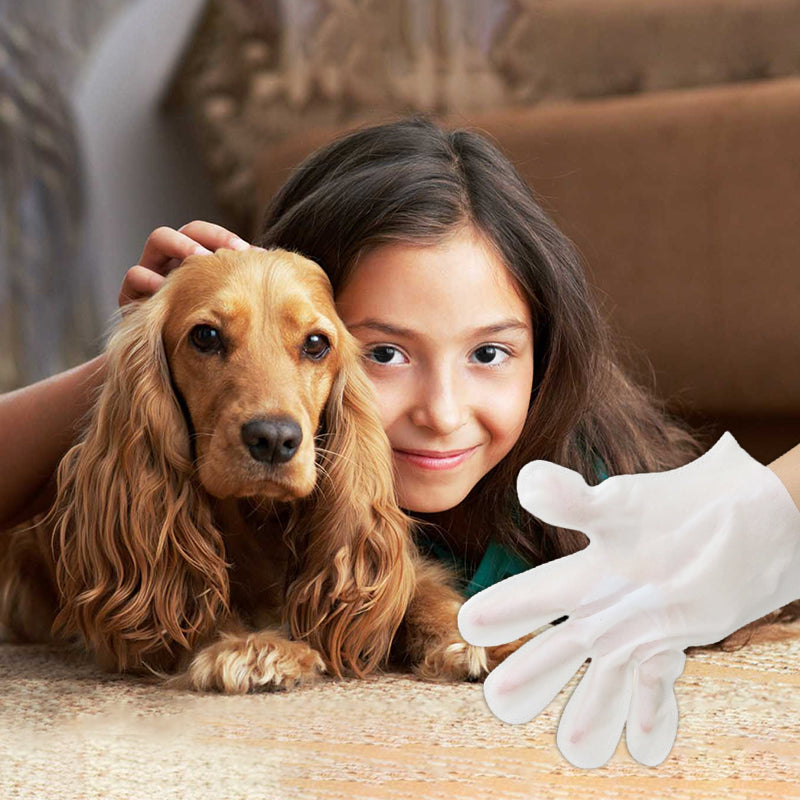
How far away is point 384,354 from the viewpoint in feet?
4.16

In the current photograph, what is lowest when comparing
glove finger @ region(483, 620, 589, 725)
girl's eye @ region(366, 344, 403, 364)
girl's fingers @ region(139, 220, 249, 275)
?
glove finger @ region(483, 620, 589, 725)

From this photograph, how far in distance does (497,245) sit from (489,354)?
0.43ft

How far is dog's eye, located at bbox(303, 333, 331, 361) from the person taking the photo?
1.13 meters

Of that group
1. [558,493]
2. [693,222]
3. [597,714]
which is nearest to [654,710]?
[597,714]

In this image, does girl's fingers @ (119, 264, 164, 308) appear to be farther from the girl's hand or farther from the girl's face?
the girl's face

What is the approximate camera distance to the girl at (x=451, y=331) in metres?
1.26

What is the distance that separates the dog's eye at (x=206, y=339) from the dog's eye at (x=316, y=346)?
9cm

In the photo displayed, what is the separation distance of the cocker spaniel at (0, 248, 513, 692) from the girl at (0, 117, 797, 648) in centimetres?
9

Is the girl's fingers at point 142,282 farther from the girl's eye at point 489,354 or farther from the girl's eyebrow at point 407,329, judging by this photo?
the girl's eye at point 489,354

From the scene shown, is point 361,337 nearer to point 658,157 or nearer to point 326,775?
point 326,775

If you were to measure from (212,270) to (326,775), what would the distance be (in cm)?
52

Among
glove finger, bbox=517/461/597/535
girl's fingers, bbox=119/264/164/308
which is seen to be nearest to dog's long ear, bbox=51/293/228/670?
girl's fingers, bbox=119/264/164/308

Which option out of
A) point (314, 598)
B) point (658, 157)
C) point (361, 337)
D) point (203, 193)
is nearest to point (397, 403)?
point (361, 337)

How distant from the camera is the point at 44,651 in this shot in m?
1.35
